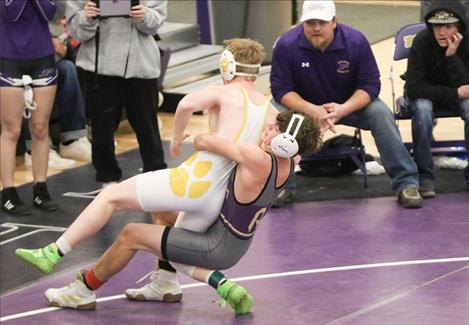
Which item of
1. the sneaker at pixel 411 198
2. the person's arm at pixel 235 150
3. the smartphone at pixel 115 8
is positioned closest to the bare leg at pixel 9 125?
the smartphone at pixel 115 8

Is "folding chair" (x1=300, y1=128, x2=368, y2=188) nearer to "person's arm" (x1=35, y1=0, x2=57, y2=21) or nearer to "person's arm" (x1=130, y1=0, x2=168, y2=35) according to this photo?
"person's arm" (x1=130, y1=0, x2=168, y2=35)

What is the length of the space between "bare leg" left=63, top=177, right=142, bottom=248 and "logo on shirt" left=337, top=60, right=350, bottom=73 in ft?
8.27

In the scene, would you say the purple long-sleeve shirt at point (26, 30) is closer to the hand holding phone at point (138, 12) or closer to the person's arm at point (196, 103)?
the hand holding phone at point (138, 12)

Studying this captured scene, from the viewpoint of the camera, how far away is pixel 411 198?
26.4 ft

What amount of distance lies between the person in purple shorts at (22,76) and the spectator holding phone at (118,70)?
0.28m

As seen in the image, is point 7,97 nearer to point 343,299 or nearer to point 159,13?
point 159,13

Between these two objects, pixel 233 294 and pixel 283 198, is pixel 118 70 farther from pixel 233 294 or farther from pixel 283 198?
pixel 233 294

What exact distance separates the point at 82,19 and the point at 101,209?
245 centimetres

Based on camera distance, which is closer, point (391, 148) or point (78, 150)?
point (391, 148)

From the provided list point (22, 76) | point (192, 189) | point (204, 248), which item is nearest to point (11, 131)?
point (22, 76)

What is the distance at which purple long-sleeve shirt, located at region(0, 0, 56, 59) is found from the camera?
8.06m

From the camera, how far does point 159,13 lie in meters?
8.37

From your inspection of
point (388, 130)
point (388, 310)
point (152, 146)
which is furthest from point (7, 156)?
point (388, 310)

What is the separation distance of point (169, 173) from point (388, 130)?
239 centimetres
